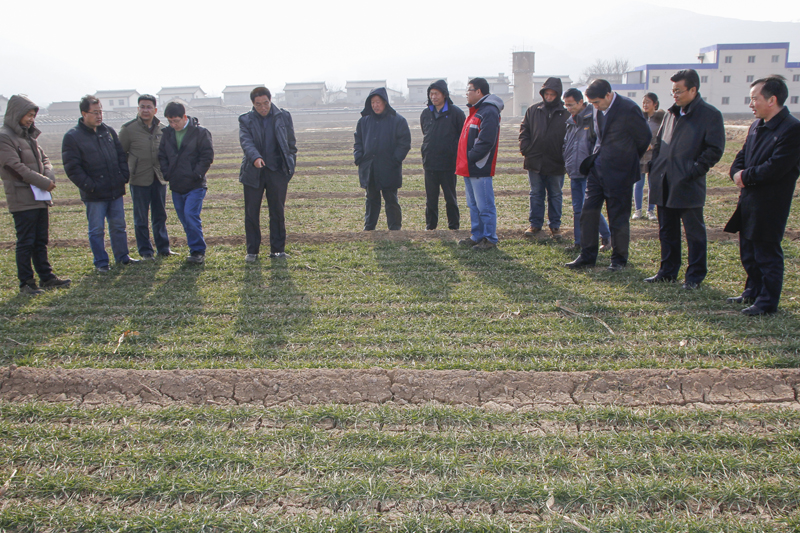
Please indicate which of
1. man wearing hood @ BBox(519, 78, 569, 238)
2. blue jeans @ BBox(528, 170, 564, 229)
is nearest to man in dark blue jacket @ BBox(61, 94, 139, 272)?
man wearing hood @ BBox(519, 78, 569, 238)

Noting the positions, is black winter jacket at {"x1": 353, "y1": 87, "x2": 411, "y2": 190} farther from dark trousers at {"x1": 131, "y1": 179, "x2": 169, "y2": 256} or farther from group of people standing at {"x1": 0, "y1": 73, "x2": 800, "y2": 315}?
dark trousers at {"x1": 131, "y1": 179, "x2": 169, "y2": 256}

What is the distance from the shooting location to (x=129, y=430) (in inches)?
126

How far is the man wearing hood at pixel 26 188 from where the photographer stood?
18.7ft

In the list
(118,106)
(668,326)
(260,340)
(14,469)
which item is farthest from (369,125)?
(118,106)

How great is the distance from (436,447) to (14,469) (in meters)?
2.23

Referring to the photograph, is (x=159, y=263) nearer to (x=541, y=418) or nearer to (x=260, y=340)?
(x=260, y=340)

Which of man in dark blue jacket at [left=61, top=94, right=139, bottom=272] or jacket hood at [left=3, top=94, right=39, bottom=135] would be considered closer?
jacket hood at [left=3, top=94, right=39, bottom=135]

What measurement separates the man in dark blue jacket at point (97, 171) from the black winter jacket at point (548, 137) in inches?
198

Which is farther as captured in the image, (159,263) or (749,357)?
(159,263)

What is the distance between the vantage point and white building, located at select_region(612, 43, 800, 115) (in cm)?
5416

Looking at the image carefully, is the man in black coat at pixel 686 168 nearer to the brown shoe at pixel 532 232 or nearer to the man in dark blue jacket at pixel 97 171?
the brown shoe at pixel 532 232

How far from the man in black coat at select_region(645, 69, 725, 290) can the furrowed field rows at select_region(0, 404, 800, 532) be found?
8.01ft

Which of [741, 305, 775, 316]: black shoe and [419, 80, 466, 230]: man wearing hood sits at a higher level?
[419, 80, 466, 230]: man wearing hood

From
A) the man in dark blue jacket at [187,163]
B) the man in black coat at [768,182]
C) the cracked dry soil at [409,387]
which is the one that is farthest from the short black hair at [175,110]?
the man in black coat at [768,182]
